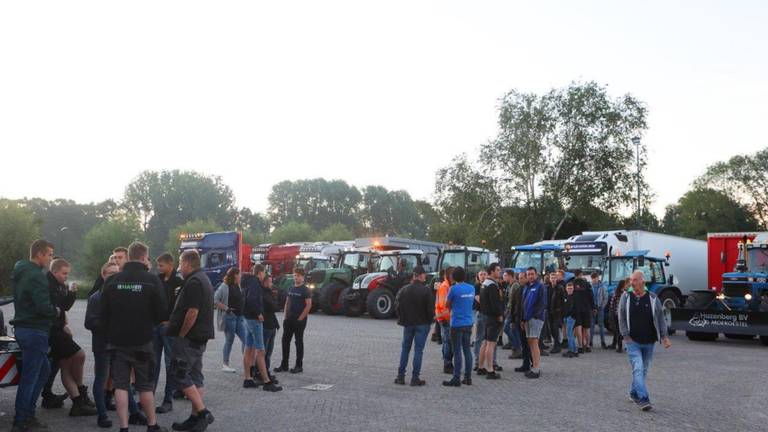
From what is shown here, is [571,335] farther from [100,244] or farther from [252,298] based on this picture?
[100,244]

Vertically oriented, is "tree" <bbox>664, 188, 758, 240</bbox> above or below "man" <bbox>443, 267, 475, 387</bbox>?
above

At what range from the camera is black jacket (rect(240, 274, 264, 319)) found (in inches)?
380

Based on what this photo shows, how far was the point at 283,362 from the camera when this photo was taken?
11055 millimetres

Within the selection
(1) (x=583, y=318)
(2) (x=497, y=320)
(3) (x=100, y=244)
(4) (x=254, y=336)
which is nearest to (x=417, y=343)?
(2) (x=497, y=320)

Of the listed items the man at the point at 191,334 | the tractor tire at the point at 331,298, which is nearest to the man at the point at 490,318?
the man at the point at 191,334

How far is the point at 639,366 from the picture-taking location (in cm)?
859

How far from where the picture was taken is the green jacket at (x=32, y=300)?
6801 mm

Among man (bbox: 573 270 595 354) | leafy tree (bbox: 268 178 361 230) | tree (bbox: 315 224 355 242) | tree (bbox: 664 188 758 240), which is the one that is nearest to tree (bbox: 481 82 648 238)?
man (bbox: 573 270 595 354)

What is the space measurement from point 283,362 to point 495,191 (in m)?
31.4

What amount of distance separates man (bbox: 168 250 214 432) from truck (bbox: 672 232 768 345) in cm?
1378

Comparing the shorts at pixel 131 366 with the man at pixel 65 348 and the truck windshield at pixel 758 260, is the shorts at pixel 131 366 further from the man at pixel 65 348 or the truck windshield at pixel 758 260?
the truck windshield at pixel 758 260

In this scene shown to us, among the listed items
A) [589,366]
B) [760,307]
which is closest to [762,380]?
[589,366]

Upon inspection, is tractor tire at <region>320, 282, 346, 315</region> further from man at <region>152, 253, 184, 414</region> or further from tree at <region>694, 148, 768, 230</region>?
tree at <region>694, 148, 768, 230</region>

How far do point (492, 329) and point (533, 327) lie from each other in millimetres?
711
